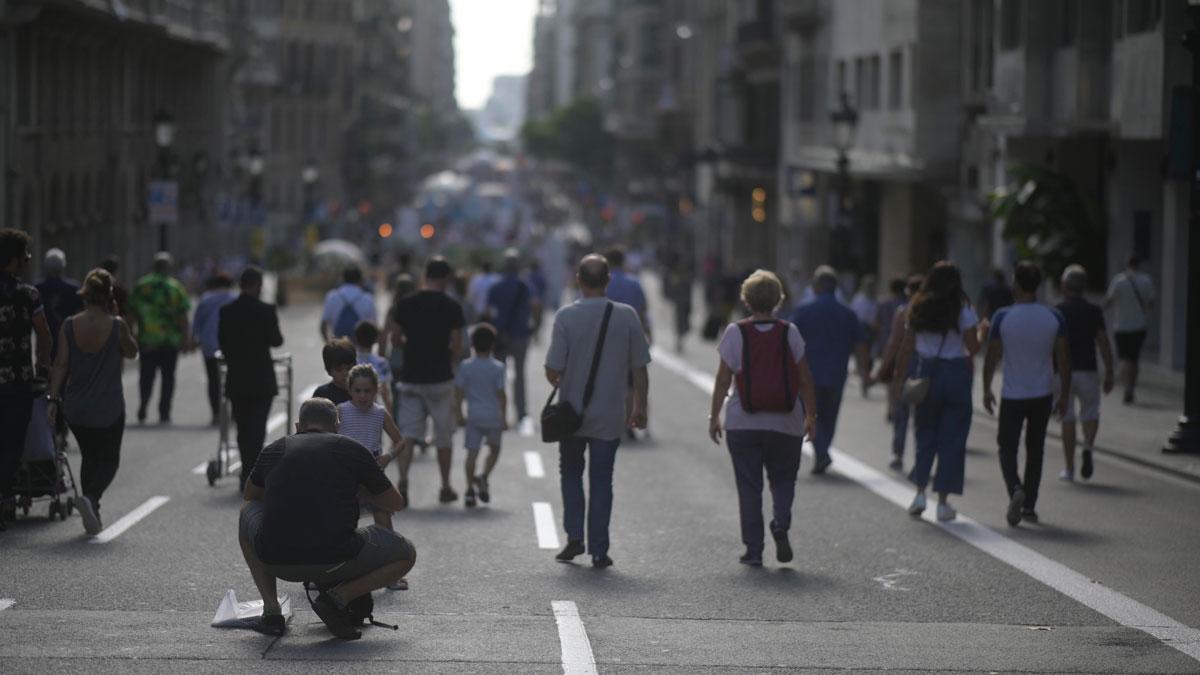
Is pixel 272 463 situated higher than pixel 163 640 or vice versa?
pixel 272 463

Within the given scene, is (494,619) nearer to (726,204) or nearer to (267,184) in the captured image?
(726,204)

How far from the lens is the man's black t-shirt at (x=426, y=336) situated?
51.9 ft

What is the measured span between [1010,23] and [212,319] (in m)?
18.6

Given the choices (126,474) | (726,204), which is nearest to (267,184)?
(726,204)

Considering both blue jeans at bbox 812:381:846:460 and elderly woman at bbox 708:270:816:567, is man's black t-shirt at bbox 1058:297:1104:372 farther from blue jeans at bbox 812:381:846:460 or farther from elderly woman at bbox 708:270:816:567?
elderly woman at bbox 708:270:816:567

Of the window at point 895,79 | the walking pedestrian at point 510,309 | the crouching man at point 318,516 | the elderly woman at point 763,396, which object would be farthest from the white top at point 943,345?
the window at point 895,79

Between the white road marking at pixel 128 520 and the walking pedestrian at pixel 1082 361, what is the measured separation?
22.2ft

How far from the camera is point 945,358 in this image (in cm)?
1484

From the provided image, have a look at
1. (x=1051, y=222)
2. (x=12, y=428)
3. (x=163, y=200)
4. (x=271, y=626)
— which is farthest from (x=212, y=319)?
(x=163, y=200)

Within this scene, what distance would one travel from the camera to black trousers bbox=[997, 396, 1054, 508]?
591 inches

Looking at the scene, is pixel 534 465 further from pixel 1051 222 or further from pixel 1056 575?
pixel 1051 222

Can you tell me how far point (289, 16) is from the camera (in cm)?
9762

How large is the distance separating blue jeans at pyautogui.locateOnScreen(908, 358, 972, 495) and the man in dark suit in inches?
182

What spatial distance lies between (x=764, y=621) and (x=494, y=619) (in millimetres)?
1335
